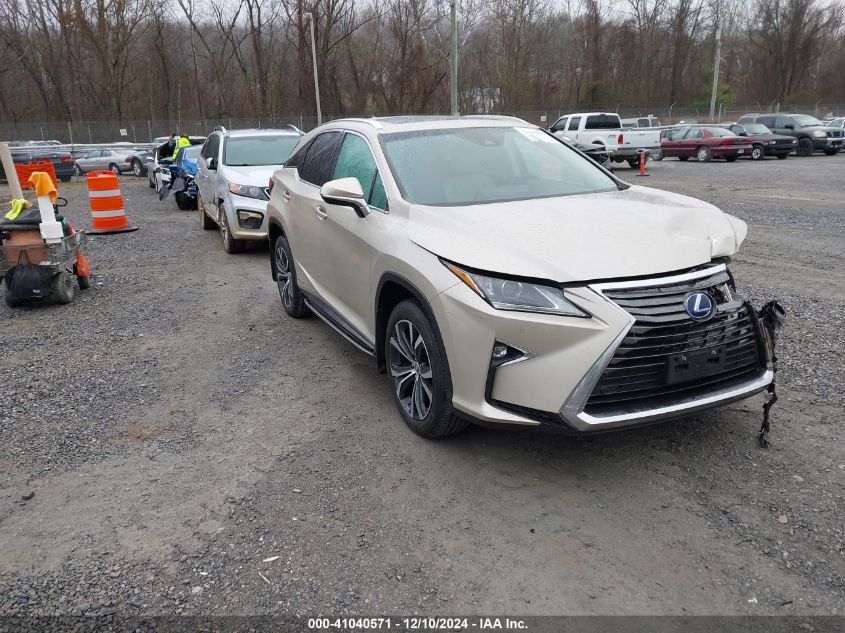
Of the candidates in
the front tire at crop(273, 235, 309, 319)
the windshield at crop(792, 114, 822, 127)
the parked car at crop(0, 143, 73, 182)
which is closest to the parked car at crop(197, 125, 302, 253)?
the front tire at crop(273, 235, 309, 319)

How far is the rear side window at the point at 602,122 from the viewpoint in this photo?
26275 mm

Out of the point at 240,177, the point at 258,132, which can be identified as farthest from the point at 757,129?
the point at 240,177

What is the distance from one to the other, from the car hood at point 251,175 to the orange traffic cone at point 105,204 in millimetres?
3304

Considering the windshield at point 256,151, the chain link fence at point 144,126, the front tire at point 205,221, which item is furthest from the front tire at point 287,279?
the chain link fence at point 144,126

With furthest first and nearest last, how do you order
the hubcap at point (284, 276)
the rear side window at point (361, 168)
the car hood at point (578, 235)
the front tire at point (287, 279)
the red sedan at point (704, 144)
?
1. the red sedan at point (704, 144)
2. the hubcap at point (284, 276)
3. the front tire at point (287, 279)
4. the rear side window at point (361, 168)
5. the car hood at point (578, 235)

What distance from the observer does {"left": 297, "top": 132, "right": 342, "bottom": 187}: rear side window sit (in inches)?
214

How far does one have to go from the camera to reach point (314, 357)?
555cm

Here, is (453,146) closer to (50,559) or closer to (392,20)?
(50,559)

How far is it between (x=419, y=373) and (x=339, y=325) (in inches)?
51.7

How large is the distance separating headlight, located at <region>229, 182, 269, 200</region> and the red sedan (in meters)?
21.9

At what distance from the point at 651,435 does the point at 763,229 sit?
26.3 ft

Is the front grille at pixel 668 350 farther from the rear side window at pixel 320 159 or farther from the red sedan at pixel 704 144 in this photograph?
the red sedan at pixel 704 144

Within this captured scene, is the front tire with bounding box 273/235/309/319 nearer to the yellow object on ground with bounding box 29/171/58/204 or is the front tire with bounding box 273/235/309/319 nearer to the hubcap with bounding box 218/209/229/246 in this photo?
the yellow object on ground with bounding box 29/171/58/204

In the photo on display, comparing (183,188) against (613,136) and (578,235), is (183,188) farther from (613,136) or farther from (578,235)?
(613,136)
